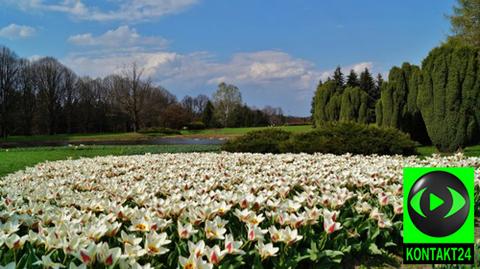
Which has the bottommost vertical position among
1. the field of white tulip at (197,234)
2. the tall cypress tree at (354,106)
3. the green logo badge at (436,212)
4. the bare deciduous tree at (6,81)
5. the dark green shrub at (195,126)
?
the field of white tulip at (197,234)

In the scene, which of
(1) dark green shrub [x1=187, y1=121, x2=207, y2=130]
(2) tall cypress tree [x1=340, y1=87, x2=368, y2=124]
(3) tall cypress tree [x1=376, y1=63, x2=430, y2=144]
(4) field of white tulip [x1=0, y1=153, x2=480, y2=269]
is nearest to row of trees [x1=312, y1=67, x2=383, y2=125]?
(2) tall cypress tree [x1=340, y1=87, x2=368, y2=124]

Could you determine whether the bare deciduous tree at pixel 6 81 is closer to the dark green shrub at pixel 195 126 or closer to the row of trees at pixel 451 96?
the dark green shrub at pixel 195 126

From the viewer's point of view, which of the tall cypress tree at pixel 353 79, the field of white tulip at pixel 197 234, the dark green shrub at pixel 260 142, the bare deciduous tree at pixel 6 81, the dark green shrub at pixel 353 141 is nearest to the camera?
the field of white tulip at pixel 197 234

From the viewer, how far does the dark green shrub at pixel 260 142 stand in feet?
48.9

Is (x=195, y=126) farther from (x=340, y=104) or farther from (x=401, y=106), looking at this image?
(x=401, y=106)

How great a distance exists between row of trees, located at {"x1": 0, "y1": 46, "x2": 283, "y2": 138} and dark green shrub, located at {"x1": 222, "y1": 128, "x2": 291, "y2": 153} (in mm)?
37413

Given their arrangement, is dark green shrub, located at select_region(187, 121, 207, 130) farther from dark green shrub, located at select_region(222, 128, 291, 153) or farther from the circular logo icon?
the circular logo icon

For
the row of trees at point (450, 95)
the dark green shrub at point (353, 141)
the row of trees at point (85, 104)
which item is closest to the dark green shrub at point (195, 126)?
the row of trees at point (85, 104)

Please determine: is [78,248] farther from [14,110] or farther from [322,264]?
[14,110]

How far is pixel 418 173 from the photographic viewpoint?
1.81 metres

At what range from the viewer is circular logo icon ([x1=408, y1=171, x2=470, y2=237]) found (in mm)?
1783

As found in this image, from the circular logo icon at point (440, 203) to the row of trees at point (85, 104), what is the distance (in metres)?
49.3

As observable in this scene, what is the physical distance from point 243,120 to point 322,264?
59.0m

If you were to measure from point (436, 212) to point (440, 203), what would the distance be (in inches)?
1.9
